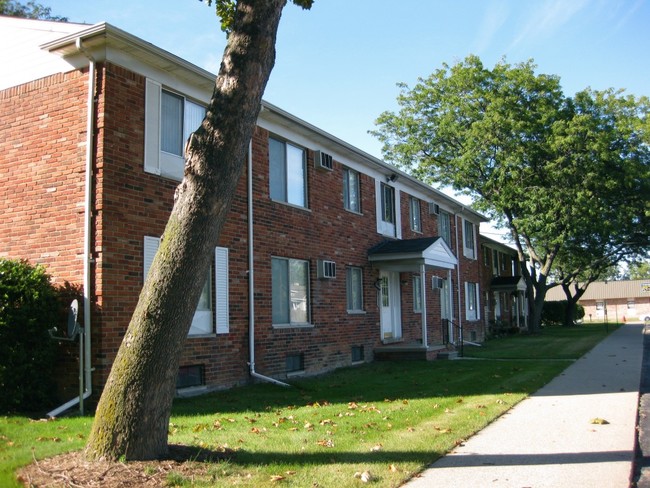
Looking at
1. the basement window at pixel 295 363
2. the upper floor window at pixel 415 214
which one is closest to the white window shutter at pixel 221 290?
the basement window at pixel 295 363

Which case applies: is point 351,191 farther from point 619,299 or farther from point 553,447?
point 619,299

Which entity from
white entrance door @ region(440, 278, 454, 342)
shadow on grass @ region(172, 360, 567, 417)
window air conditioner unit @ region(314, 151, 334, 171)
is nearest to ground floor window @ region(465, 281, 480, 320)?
white entrance door @ region(440, 278, 454, 342)

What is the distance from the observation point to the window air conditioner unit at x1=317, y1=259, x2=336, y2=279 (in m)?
14.6

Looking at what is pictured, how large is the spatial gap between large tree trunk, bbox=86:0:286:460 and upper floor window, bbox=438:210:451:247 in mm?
18719

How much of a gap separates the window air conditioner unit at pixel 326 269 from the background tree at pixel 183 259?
354 inches

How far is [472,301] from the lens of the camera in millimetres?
27391

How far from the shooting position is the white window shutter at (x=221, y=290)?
11.1 m

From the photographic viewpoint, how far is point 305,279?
14281 mm

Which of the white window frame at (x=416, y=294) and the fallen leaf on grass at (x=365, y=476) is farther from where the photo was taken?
the white window frame at (x=416, y=294)

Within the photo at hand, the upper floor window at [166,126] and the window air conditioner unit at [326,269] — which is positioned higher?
the upper floor window at [166,126]

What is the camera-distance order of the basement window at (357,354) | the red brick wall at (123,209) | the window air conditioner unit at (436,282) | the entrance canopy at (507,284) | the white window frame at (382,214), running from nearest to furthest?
the red brick wall at (123,209) < the basement window at (357,354) < the white window frame at (382,214) < the window air conditioner unit at (436,282) < the entrance canopy at (507,284)

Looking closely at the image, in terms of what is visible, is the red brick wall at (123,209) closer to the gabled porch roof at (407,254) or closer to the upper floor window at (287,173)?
the upper floor window at (287,173)

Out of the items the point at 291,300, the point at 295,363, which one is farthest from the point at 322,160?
the point at 295,363

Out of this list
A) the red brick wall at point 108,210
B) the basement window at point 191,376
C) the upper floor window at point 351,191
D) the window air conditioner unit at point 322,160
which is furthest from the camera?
the upper floor window at point 351,191
